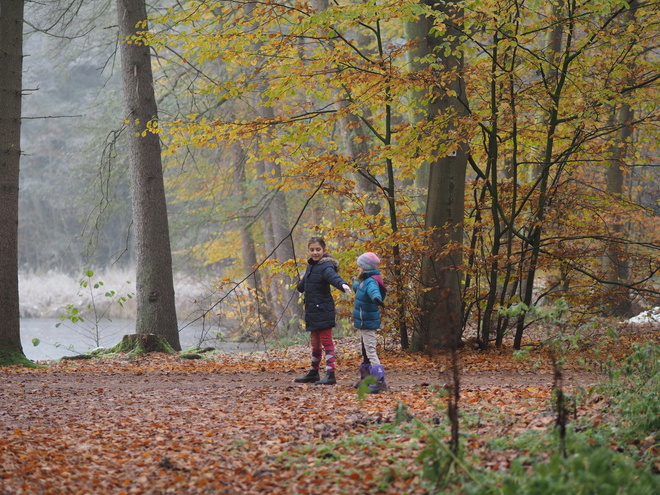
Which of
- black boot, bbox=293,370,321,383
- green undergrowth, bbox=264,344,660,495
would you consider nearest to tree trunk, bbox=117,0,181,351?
black boot, bbox=293,370,321,383

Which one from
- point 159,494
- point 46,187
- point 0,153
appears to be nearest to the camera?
point 159,494

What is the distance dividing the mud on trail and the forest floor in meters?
0.01

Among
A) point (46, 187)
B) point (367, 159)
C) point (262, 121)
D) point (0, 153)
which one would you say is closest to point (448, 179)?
point (367, 159)

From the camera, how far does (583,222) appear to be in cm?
974

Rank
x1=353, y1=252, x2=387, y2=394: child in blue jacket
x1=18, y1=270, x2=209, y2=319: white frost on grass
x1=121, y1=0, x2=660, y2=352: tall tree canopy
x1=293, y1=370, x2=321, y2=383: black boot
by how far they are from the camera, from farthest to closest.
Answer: x1=18, y1=270, x2=209, y2=319: white frost on grass < x1=121, y1=0, x2=660, y2=352: tall tree canopy < x1=293, y1=370, x2=321, y2=383: black boot < x1=353, y1=252, x2=387, y2=394: child in blue jacket

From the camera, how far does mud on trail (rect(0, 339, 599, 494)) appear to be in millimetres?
3701

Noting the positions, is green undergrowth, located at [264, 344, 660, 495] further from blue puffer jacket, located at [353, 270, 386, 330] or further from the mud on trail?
blue puffer jacket, located at [353, 270, 386, 330]

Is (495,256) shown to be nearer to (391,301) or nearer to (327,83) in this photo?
(391,301)

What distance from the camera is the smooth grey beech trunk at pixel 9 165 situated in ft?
28.8

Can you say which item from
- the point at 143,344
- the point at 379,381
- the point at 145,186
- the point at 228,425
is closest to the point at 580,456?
the point at 228,425

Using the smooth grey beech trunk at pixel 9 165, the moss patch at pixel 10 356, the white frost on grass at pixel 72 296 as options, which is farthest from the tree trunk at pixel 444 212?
the white frost on grass at pixel 72 296

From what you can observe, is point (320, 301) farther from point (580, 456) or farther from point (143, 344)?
point (143, 344)

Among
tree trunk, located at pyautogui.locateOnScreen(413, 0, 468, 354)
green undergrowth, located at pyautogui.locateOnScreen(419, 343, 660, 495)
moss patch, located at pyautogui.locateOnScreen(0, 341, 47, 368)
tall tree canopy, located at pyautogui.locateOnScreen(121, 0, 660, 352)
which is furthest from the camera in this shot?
tree trunk, located at pyautogui.locateOnScreen(413, 0, 468, 354)

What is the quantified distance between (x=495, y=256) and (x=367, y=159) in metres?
2.19
